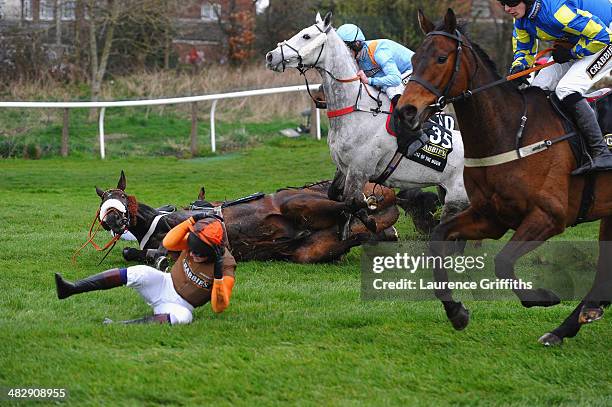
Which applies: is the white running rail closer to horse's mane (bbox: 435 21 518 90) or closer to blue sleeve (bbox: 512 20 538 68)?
blue sleeve (bbox: 512 20 538 68)

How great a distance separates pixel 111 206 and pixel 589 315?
13.1ft

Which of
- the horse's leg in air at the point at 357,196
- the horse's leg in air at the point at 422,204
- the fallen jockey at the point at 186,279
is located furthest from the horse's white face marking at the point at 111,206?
the horse's leg in air at the point at 422,204

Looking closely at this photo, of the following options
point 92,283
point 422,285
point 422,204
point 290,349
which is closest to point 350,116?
point 422,204

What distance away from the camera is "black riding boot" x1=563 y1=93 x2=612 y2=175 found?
229 inches

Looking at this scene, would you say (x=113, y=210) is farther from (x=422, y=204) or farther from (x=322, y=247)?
(x=422, y=204)

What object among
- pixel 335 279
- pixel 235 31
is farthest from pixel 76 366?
pixel 235 31

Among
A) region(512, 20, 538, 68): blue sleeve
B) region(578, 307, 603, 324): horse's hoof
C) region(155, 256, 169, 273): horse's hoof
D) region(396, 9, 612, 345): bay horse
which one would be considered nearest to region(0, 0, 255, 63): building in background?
region(155, 256, 169, 273): horse's hoof

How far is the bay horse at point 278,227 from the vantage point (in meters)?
8.34

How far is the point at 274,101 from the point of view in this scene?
1930 centimetres

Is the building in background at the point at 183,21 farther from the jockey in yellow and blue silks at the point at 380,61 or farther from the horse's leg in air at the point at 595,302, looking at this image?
the horse's leg in air at the point at 595,302

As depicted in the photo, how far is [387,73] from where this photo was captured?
8656 millimetres

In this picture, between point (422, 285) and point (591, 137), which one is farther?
point (422, 285)

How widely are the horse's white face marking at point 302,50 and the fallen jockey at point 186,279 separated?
2.66m

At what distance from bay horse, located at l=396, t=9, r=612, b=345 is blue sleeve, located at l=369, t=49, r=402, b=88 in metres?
2.63
